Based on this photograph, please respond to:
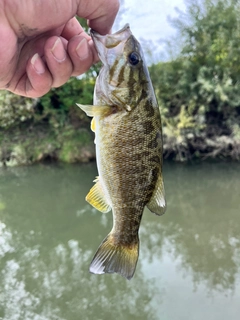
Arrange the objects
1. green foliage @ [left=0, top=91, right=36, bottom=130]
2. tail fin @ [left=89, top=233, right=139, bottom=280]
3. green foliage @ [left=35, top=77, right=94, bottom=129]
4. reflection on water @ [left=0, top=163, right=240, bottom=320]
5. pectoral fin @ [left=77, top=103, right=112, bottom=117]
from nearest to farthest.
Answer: pectoral fin @ [left=77, top=103, right=112, bottom=117], tail fin @ [left=89, top=233, right=139, bottom=280], reflection on water @ [left=0, top=163, right=240, bottom=320], green foliage @ [left=0, top=91, right=36, bottom=130], green foliage @ [left=35, top=77, right=94, bottom=129]

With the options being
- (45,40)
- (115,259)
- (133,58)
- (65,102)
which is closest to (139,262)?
(115,259)

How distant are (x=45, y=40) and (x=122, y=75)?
→ 0.51 metres

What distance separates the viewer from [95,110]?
1.59m

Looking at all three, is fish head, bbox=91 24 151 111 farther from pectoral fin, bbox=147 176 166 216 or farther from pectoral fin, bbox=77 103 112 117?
pectoral fin, bbox=147 176 166 216

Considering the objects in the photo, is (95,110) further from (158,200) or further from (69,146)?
(69,146)

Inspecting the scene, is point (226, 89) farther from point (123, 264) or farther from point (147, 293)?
point (123, 264)

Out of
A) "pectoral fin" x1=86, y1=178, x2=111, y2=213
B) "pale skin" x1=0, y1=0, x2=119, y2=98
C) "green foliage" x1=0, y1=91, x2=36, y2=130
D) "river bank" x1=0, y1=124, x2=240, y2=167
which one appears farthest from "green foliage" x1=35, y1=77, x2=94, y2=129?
"pectoral fin" x1=86, y1=178, x2=111, y2=213

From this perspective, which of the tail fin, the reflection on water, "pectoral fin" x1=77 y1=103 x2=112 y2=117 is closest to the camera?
"pectoral fin" x1=77 y1=103 x2=112 y2=117

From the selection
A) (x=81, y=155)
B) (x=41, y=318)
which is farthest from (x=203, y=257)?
(x=81, y=155)

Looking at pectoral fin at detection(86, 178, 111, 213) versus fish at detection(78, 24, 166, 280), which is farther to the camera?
pectoral fin at detection(86, 178, 111, 213)

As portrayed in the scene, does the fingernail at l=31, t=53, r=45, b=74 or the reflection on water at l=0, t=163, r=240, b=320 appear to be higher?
the fingernail at l=31, t=53, r=45, b=74

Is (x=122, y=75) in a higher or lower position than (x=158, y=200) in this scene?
higher

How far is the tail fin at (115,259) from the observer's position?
5.53 feet

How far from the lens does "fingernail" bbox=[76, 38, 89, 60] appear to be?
1.75 m
